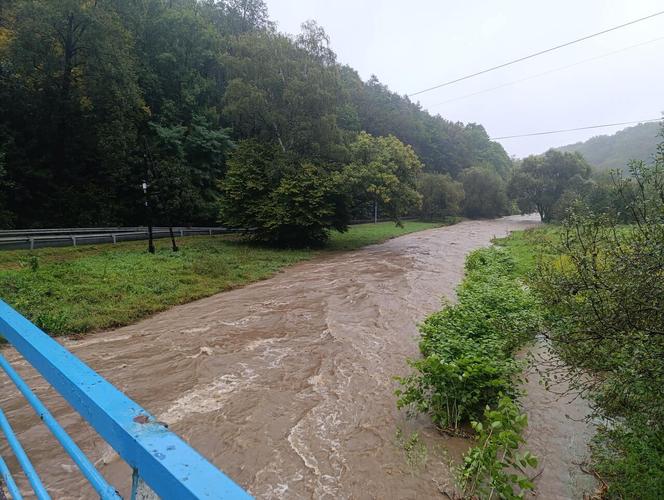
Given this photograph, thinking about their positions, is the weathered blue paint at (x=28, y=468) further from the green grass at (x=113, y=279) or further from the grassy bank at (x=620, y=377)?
the green grass at (x=113, y=279)

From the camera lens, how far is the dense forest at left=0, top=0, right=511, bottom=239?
1886cm

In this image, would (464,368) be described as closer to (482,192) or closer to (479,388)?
(479,388)

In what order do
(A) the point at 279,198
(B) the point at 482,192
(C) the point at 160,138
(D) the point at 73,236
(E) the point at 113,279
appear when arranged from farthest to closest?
(B) the point at 482,192 < (C) the point at 160,138 < (A) the point at 279,198 < (D) the point at 73,236 < (E) the point at 113,279

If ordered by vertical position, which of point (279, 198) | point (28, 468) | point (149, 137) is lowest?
point (28, 468)

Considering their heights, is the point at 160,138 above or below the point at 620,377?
above

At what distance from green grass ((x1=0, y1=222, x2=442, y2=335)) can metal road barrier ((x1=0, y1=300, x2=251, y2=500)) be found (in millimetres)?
8385

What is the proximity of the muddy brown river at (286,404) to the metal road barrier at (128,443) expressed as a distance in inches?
125

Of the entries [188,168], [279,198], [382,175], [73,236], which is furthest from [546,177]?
[73,236]

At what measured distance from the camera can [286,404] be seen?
5438mm

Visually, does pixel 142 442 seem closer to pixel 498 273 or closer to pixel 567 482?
pixel 567 482

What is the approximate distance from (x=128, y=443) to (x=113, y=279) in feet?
39.8

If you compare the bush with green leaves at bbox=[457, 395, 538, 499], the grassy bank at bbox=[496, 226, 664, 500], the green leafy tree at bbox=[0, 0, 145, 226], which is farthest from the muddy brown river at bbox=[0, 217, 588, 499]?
the green leafy tree at bbox=[0, 0, 145, 226]

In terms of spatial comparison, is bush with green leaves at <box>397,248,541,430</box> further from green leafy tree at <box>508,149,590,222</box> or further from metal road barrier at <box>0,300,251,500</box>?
green leafy tree at <box>508,149,590,222</box>

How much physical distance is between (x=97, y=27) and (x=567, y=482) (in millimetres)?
23703
